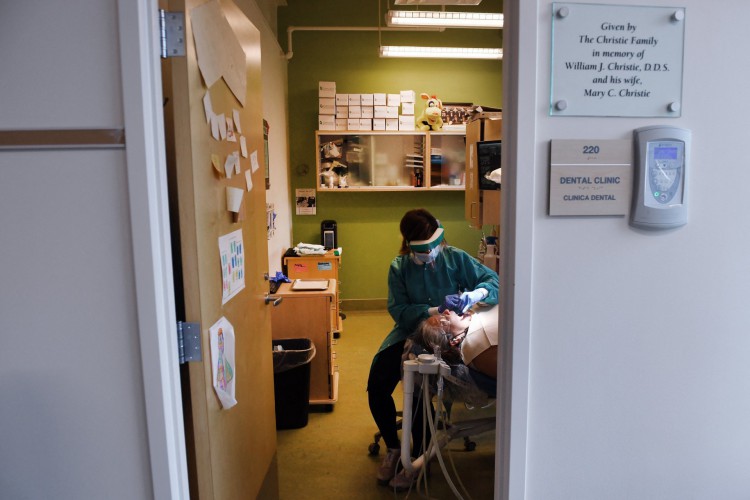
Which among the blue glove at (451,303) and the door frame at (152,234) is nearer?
the door frame at (152,234)

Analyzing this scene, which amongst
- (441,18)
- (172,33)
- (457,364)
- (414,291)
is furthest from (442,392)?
(441,18)

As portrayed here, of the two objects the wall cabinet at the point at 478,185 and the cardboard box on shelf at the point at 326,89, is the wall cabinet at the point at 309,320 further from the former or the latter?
the cardboard box on shelf at the point at 326,89

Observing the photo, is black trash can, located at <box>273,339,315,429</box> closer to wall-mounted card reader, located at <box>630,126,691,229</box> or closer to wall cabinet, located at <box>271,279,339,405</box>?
wall cabinet, located at <box>271,279,339,405</box>

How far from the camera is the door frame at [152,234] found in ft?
3.40

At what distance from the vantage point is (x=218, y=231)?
4.76 ft

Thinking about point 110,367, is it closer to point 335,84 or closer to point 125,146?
point 125,146

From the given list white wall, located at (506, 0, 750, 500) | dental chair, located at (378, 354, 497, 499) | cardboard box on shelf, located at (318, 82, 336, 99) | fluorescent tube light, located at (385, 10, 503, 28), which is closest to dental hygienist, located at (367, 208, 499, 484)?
dental chair, located at (378, 354, 497, 499)

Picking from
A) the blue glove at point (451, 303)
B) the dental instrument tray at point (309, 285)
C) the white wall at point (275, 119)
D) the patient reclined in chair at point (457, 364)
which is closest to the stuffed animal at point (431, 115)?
the white wall at point (275, 119)

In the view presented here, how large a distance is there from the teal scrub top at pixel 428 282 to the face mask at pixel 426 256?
0.03 m

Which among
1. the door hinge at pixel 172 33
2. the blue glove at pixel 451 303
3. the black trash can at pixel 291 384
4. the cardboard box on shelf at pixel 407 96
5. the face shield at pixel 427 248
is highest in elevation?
the cardboard box on shelf at pixel 407 96

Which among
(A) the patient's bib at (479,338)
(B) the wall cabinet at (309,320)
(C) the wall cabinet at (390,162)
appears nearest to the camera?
(A) the patient's bib at (479,338)

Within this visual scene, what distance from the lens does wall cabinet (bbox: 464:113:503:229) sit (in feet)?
8.46

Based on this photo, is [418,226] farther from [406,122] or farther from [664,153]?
Result: [406,122]

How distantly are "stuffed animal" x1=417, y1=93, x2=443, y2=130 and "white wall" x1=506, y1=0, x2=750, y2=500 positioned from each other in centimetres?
387
